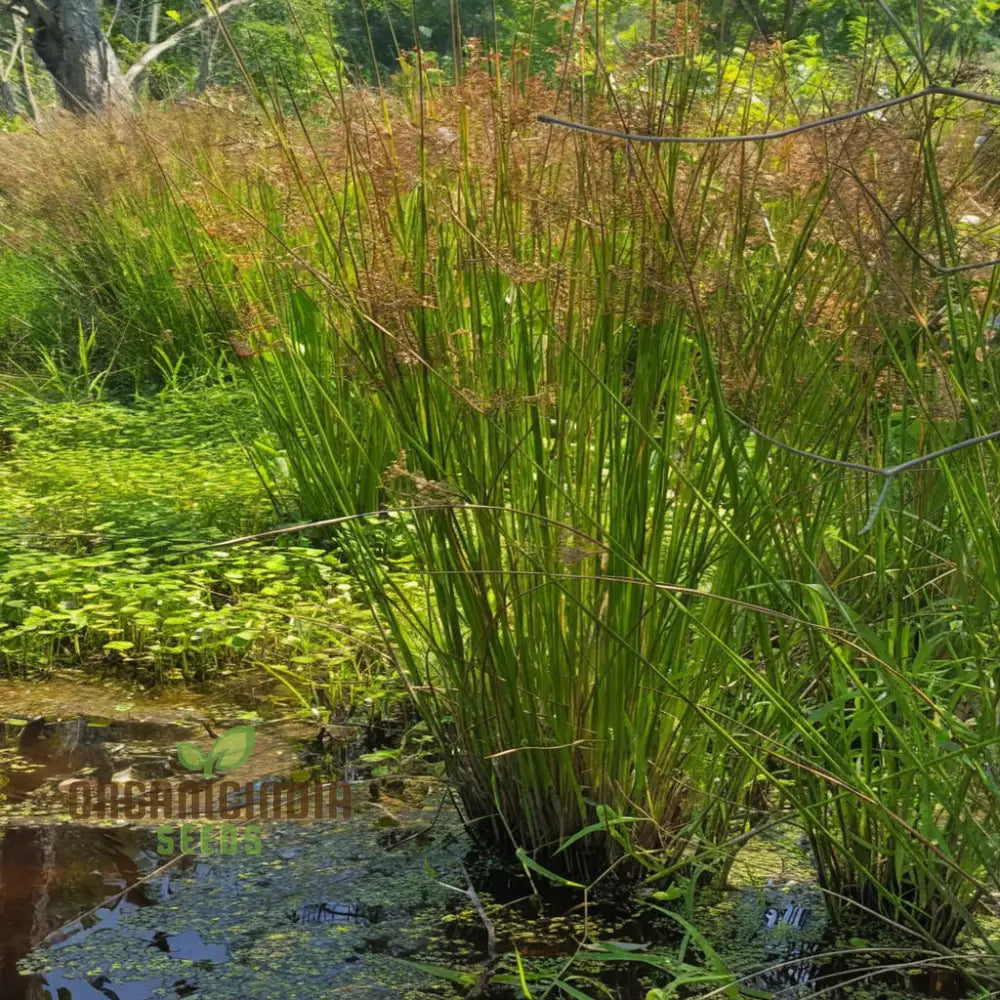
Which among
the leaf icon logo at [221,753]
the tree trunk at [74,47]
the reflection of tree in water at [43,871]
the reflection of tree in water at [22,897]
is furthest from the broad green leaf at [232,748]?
the tree trunk at [74,47]

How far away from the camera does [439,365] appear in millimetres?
2064

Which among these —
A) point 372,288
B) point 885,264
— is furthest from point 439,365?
point 885,264

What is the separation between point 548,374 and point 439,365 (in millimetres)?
180

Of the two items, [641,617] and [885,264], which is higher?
[885,264]

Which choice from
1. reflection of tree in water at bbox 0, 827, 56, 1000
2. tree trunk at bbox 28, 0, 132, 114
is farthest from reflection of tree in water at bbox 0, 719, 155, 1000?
tree trunk at bbox 28, 0, 132, 114

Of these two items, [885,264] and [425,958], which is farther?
[425,958]

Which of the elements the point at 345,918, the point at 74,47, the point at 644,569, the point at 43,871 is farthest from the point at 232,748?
the point at 74,47

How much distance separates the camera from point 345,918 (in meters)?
2.12

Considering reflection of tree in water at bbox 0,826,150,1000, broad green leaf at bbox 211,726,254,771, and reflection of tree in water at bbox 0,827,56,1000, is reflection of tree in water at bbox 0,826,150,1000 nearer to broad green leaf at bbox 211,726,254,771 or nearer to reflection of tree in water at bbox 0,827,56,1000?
reflection of tree in water at bbox 0,827,56,1000

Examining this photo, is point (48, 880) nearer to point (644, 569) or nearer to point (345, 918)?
point (345, 918)

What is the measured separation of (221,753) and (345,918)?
0.74 meters

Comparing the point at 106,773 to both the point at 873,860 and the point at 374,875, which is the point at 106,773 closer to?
the point at 374,875

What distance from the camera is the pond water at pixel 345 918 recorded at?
192cm

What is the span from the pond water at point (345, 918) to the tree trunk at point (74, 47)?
10801mm
